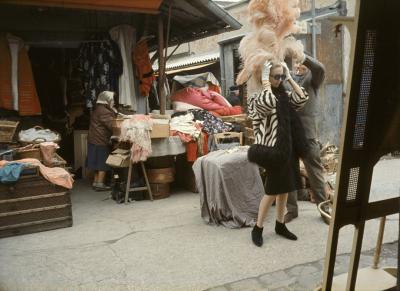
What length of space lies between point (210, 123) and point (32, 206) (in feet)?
13.9

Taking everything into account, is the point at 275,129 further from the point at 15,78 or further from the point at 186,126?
the point at 15,78

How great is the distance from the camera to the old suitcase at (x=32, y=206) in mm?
5727

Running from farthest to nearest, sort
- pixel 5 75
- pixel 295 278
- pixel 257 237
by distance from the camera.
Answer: pixel 5 75 → pixel 257 237 → pixel 295 278

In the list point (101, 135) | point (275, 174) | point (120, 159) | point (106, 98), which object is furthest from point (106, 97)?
point (275, 174)

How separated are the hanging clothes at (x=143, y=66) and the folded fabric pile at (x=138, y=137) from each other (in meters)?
2.54

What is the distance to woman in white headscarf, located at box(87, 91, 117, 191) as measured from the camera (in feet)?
28.6

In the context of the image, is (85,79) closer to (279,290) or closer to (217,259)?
(217,259)

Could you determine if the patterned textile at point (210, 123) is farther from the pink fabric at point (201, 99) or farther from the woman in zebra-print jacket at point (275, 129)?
the woman in zebra-print jacket at point (275, 129)

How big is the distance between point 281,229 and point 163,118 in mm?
3742

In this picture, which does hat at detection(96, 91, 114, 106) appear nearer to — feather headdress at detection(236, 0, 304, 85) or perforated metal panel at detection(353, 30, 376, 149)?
feather headdress at detection(236, 0, 304, 85)

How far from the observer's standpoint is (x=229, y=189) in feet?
19.3

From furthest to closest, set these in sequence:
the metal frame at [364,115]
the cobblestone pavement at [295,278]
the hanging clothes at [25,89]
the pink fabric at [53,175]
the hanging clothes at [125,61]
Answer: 1. the hanging clothes at [125,61]
2. the hanging clothes at [25,89]
3. the pink fabric at [53,175]
4. the cobblestone pavement at [295,278]
5. the metal frame at [364,115]

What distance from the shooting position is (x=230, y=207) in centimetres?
580

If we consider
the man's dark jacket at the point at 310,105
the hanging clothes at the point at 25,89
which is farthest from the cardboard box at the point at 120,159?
the man's dark jacket at the point at 310,105
